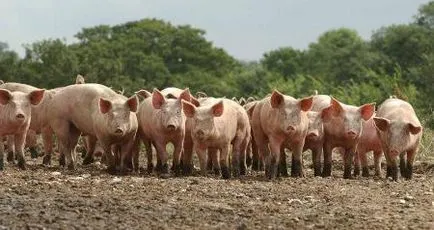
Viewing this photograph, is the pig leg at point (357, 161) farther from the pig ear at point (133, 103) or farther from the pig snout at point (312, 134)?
the pig ear at point (133, 103)

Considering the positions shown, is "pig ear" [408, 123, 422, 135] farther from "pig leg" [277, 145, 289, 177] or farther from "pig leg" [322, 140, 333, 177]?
"pig leg" [277, 145, 289, 177]

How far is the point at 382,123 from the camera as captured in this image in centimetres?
1215

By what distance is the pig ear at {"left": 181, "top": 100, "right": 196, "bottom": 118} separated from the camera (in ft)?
38.2

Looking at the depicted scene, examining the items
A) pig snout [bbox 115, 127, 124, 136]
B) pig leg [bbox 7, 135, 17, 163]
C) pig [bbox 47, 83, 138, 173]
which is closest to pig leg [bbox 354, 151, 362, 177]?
pig [bbox 47, 83, 138, 173]

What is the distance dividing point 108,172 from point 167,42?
44.0 meters

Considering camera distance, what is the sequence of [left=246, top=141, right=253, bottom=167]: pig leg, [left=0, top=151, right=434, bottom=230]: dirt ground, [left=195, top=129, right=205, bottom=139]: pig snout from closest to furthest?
[left=0, top=151, right=434, bottom=230]: dirt ground
[left=195, top=129, right=205, bottom=139]: pig snout
[left=246, top=141, right=253, bottom=167]: pig leg

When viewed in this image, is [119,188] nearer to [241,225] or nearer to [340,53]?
Result: [241,225]

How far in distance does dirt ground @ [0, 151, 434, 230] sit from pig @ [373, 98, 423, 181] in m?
0.69

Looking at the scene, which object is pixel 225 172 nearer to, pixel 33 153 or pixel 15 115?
pixel 15 115

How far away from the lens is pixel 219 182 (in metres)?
10.6

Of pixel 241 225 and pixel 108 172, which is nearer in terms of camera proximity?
pixel 241 225

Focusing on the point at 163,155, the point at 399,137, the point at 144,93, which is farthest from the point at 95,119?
the point at 399,137

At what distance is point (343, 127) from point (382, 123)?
549 millimetres

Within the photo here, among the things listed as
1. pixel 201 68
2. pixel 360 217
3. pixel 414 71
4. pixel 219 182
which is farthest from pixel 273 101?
pixel 201 68
